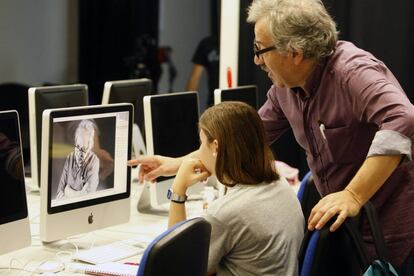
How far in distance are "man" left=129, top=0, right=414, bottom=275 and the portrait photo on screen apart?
2.02 feet

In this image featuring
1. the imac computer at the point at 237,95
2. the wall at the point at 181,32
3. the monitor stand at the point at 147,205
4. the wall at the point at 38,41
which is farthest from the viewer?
the wall at the point at 38,41

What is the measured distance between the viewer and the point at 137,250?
2.47 metres

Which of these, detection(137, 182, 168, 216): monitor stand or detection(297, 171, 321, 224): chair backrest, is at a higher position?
detection(297, 171, 321, 224): chair backrest

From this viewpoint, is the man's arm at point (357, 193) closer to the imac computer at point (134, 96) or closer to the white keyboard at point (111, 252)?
the white keyboard at point (111, 252)

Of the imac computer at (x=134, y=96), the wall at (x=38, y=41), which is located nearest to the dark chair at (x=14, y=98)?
the wall at (x=38, y=41)

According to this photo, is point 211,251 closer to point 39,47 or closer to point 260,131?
point 260,131

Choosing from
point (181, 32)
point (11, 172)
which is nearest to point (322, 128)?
point (11, 172)

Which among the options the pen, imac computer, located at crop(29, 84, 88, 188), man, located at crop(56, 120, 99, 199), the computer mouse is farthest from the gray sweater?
imac computer, located at crop(29, 84, 88, 188)

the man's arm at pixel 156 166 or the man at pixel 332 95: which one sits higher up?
the man at pixel 332 95

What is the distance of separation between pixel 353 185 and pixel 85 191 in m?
0.96

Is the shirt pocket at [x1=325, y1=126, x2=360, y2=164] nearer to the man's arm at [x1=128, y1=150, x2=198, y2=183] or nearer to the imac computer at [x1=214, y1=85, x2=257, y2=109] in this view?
the man's arm at [x1=128, y1=150, x2=198, y2=183]

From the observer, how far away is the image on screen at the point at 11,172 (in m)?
2.23

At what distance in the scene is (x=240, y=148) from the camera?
2096 mm

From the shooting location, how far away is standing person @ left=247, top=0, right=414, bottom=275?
2229 millimetres
